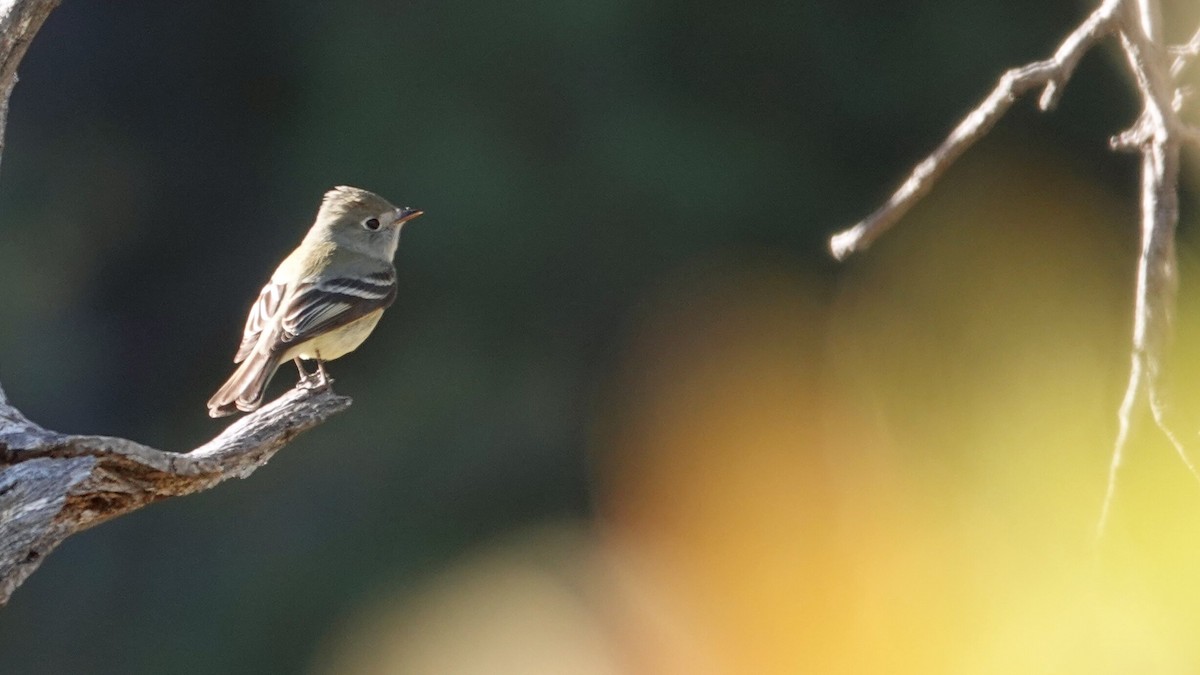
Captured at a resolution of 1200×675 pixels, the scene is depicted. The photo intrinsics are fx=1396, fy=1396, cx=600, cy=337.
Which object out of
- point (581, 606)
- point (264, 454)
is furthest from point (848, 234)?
point (581, 606)

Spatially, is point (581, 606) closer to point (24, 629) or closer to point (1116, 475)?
point (24, 629)

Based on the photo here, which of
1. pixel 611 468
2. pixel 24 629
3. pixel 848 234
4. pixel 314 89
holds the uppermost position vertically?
pixel 314 89

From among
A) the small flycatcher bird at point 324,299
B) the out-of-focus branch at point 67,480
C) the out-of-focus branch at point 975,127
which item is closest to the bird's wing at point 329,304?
the small flycatcher bird at point 324,299

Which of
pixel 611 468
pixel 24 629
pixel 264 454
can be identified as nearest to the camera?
pixel 264 454

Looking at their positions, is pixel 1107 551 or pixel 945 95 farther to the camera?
pixel 945 95

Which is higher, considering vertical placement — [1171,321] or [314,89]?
[314,89]

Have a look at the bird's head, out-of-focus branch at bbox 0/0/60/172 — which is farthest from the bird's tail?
out-of-focus branch at bbox 0/0/60/172
